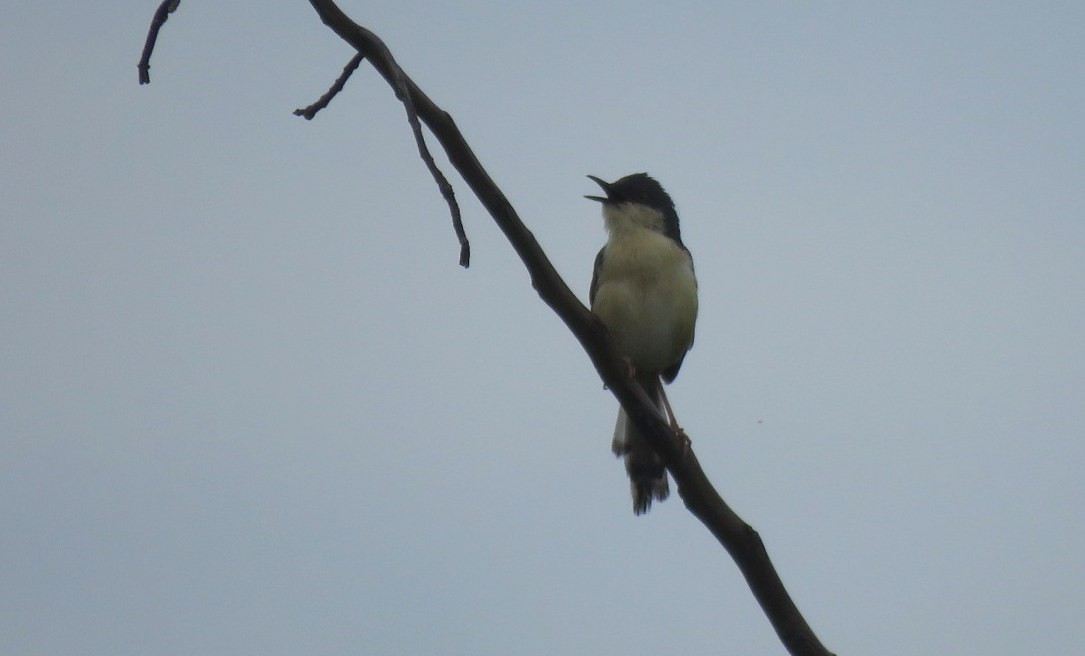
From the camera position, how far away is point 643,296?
648cm

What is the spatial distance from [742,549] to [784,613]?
20 centimetres

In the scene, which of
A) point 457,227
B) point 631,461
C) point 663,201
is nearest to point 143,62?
point 457,227

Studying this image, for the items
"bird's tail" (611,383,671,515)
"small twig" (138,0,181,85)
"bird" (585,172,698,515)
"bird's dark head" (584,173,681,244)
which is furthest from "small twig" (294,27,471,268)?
"bird's dark head" (584,173,681,244)

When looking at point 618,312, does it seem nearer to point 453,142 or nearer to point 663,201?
point 663,201

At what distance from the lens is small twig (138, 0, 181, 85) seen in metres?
2.90

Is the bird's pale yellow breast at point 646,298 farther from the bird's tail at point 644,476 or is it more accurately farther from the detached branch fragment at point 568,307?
the detached branch fragment at point 568,307

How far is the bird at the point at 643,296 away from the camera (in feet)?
21.2

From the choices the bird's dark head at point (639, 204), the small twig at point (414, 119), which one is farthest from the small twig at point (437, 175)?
the bird's dark head at point (639, 204)

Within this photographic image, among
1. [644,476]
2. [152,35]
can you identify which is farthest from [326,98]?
[644,476]

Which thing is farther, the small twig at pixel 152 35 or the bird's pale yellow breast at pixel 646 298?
the bird's pale yellow breast at pixel 646 298

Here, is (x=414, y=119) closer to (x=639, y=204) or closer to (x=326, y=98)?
(x=326, y=98)

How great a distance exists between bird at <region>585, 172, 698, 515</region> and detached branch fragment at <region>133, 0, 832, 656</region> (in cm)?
289

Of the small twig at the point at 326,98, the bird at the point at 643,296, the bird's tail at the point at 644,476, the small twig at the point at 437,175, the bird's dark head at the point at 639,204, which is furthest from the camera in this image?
the bird's dark head at the point at 639,204

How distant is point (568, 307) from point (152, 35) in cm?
132
